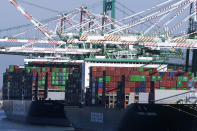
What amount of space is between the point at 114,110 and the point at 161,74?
4387mm

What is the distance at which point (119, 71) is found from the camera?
180 ft

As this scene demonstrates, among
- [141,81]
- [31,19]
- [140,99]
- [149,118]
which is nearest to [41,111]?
[141,81]

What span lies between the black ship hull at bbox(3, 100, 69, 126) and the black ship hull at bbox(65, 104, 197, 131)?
50.8 ft

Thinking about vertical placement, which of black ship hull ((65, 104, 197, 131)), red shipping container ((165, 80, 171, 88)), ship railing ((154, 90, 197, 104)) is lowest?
black ship hull ((65, 104, 197, 131))

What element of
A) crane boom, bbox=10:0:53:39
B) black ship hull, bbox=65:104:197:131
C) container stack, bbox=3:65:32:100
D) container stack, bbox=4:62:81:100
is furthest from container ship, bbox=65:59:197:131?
crane boom, bbox=10:0:53:39

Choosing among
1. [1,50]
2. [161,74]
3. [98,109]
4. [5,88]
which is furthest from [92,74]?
[1,50]

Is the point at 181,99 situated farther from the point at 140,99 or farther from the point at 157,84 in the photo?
the point at 140,99

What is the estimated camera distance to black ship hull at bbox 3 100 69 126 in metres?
72.3

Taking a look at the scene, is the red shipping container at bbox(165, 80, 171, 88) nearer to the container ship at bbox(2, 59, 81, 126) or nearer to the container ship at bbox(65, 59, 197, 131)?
the container ship at bbox(65, 59, 197, 131)

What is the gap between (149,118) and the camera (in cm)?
5075

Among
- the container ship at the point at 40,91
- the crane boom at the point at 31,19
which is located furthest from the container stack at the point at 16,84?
the crane boom at the point at 31,19

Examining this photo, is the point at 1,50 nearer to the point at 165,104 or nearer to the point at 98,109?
the point at 98,109

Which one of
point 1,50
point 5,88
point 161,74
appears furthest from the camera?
point 1,50

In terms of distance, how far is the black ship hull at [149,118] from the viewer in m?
48.9
